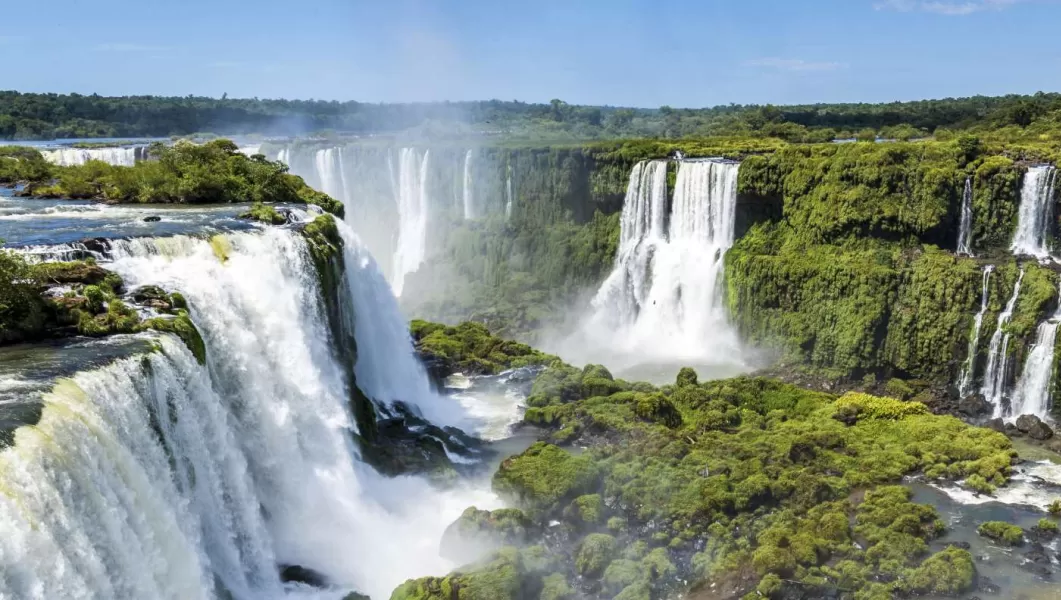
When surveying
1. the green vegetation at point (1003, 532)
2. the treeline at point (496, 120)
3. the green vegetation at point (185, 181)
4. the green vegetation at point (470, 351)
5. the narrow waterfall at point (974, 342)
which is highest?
the treeline at point (496, 120)

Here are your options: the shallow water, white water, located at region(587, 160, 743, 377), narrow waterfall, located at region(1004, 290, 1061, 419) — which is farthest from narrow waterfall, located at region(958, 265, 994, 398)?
the shallow water

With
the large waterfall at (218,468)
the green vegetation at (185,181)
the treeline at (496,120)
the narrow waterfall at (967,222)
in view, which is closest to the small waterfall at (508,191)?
the treeline at (496,120)

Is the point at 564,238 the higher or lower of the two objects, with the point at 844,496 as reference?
higher

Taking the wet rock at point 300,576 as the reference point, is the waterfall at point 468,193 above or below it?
above

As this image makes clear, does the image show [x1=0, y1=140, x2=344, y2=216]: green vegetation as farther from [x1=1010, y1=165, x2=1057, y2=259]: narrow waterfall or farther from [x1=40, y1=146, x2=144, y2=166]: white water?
[x1=1010, y1=165, x2=1057, y2=259]: narrow waterfall

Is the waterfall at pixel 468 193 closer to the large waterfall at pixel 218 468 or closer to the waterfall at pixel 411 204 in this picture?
the waterfall at pixel 411 204

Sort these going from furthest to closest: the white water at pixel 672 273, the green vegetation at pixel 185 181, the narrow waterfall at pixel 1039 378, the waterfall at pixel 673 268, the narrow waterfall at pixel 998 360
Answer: the waterfall at pixel 673 268 < the white water at pixel 672 273 < the narrow waterfall at pixel 998 360 < the narrow waterfall at pixel 1039 378 < the green vegetation at pixel 185 181

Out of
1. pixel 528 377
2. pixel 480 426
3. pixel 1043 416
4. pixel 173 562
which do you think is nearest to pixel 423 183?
pixel 528 377

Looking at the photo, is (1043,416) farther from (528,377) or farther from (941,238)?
(528,377)
